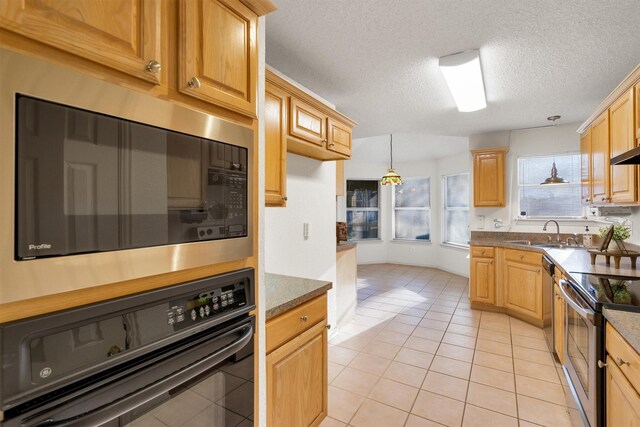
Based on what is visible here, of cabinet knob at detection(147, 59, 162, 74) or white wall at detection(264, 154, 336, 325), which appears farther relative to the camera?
white wall at detection(264, 154, 336, 325)

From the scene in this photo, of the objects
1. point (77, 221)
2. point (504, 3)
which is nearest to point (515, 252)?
point (504, 3)

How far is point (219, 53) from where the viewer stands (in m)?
Result: 1.07

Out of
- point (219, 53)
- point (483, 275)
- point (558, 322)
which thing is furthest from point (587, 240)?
point (219, 53)

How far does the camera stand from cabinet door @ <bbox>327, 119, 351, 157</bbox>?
8.05 feet

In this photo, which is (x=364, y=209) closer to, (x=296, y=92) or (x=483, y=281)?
(x=483, y=281)

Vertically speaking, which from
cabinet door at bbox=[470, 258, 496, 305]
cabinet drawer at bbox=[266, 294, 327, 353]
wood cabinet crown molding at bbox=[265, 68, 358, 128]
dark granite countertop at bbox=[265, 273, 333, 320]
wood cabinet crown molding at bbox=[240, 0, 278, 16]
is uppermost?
wood cabinet crown molding at bbox=[240, 0, 278, 16]

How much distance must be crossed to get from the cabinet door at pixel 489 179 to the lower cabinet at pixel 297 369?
3662 mm

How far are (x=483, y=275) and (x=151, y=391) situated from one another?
4324 mm

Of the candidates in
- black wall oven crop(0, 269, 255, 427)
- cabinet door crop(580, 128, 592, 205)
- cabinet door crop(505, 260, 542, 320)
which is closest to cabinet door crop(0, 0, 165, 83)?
black wall oven crop(0, 269, 255, 427)

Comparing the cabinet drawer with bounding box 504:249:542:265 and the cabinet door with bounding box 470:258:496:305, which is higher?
the cabinet drawer with bounding box 504:249:542:265

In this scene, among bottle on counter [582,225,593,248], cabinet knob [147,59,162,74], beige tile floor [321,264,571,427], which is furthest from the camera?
bottle on counter [582,225,593,248]

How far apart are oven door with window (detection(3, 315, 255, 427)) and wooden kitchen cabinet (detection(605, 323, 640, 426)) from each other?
1.41 meters

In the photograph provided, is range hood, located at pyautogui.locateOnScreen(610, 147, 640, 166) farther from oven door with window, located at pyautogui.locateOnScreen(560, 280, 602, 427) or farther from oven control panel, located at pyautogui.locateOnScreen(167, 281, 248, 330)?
oven control panel, located at pyautogui.locateOnScreen(167, 281, 248, 330)

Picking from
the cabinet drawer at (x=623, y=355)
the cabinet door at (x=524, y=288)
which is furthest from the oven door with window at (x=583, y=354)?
the cabinet door at (x=524, y=288)
